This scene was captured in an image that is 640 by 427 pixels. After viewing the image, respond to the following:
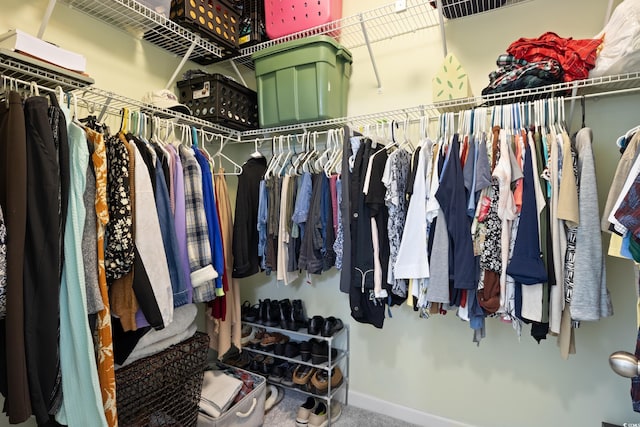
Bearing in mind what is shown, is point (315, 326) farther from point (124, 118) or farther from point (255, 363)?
point (124, 118)

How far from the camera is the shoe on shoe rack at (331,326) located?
6.14ft

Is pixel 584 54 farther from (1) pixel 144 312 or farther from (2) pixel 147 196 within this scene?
(1) pixel 144 312

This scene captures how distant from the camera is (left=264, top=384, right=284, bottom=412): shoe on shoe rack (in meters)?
1.95

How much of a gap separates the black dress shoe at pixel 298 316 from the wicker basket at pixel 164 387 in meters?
0.61

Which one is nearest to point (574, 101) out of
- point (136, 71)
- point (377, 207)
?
point (377, 207)

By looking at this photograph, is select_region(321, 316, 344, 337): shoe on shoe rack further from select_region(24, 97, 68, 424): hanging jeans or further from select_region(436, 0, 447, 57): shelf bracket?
select_region(436, 0, 447, 57): shelf bracket

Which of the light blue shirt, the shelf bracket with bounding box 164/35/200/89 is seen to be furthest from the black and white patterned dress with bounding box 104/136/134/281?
the shelf bracket with bounding box 164/35/200/89

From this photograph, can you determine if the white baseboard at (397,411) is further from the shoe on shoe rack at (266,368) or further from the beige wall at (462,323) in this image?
the shoe on shoe rack at (266,368)

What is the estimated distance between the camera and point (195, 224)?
1.43 m

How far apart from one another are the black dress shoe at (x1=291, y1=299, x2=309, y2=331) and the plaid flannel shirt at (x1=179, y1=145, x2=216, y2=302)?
0.72 metres

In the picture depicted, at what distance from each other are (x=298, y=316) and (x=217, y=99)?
1417mm

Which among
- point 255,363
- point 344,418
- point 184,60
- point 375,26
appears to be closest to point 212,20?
point 184,60

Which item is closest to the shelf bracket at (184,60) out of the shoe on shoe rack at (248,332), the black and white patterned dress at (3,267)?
the black and white patterned dress at (3,267)

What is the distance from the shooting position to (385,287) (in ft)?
4.44
